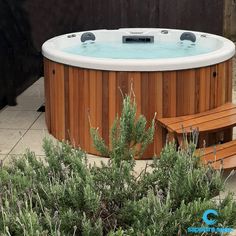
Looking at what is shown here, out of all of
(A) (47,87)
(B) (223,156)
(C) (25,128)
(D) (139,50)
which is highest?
(D) (139,50)

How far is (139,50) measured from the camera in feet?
18.2

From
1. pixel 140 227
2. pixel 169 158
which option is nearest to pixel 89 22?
pixel 169 158

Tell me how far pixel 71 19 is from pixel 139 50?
1875 mm

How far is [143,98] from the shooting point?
163 inches

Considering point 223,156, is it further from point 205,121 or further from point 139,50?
point 139,50

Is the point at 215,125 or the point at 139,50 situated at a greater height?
the point at 139,50

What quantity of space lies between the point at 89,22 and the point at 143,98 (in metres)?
3.45

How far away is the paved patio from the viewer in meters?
4.33

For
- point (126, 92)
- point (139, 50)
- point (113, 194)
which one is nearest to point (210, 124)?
point (126, 92)

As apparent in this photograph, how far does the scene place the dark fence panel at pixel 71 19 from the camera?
236 inches

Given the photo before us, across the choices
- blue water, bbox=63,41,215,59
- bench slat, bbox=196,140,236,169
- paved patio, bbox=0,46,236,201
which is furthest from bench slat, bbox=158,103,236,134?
blue water, bbox=63,41,215,59

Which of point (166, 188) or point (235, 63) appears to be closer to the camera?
point (166, 188)

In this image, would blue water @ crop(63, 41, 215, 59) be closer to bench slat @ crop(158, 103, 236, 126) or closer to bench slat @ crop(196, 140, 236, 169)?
bench slat @ crop(158, 103, 236, 126)

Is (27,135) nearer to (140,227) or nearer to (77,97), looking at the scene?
(77,97)
